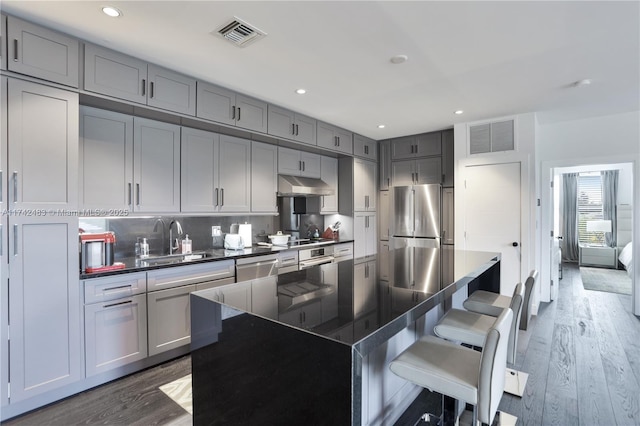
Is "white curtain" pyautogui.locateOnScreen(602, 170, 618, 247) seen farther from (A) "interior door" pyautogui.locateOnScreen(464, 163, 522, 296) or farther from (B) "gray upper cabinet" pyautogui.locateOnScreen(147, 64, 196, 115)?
(B) "gray upper cabinet" pyautogui.locateOnScreen(147, 64, 196, 115)

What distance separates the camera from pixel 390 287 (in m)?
1.63

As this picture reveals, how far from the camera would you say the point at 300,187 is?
413 cm

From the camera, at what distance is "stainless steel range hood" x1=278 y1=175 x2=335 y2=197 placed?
4070 millimetres

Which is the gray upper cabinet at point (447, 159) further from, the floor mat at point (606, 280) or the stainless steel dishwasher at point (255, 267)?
the floor mat at point (606, 280)

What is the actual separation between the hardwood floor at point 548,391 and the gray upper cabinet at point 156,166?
4.76 ft

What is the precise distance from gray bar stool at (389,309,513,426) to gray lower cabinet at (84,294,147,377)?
212 centimetres

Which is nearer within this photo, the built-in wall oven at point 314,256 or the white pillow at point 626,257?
the built-in wall oven at point 314,256

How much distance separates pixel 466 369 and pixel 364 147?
166 inches

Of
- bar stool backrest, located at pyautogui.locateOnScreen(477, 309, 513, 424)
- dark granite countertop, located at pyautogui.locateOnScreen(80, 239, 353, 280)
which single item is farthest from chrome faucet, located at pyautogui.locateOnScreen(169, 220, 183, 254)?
bar stool backrest, located at pyautogui.locateOnScreen(477, 309, 513, 424)

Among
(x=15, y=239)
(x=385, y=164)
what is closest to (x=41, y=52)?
(x=15, y=239)

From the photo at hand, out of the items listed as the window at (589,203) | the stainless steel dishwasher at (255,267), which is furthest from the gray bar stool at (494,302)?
the window at (589,203)

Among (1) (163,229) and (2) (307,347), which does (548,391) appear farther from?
(1) (163,229)

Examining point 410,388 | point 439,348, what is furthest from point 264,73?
point 410,388

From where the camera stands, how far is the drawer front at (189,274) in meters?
2.64
